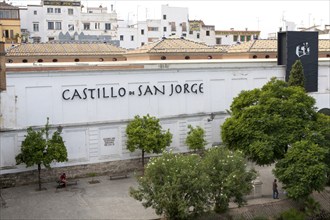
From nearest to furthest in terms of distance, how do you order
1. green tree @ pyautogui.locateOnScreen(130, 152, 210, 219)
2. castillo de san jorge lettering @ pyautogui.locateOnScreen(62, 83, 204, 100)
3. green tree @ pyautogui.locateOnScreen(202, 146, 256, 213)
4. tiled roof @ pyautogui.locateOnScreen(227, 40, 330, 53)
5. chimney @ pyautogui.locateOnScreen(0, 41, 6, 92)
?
green tree @ pyautogui.locateOnScreen(130, 152, 210, 219) → green tree @ pyautogui.locateOnScreen(202, 146, 256, 213) → chimney @ pyautogui.locateOnScreen(0, 41, 6, 92) → castillo de san jorge lettering @ pyautogui.locateOnScreen(62, 83, 204, 100) → tiled roof @ pyautogui.locateOnScreen(227, 40, 330, 53)

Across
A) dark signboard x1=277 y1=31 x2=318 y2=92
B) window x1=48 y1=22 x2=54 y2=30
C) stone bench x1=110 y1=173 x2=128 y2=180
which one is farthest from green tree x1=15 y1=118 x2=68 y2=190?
window x1=48 y1=22 x2=54 y2=30

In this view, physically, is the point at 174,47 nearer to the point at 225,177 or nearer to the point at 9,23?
the point at 225,177

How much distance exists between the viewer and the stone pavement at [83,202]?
26531 millimetres

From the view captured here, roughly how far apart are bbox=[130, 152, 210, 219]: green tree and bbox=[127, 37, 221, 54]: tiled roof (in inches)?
911

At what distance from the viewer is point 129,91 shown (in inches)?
1363

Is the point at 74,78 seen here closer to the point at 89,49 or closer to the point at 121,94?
the point at 121,94

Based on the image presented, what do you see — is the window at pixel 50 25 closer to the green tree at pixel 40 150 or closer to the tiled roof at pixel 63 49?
the tiled roof at pixel 63 49

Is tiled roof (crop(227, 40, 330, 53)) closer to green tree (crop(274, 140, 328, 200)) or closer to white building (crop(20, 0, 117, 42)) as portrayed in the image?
white building (crop(20, 0, 117, 42))

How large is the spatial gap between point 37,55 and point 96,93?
15.7 meters

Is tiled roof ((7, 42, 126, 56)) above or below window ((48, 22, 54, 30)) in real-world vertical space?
below

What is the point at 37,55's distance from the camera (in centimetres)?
4703

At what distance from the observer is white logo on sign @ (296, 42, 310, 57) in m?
41.6

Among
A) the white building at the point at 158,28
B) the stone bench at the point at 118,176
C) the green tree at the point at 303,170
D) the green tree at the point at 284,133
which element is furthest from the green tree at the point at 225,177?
the white building at the point at 158,28

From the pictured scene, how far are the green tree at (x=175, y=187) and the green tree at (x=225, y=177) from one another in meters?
0.62
